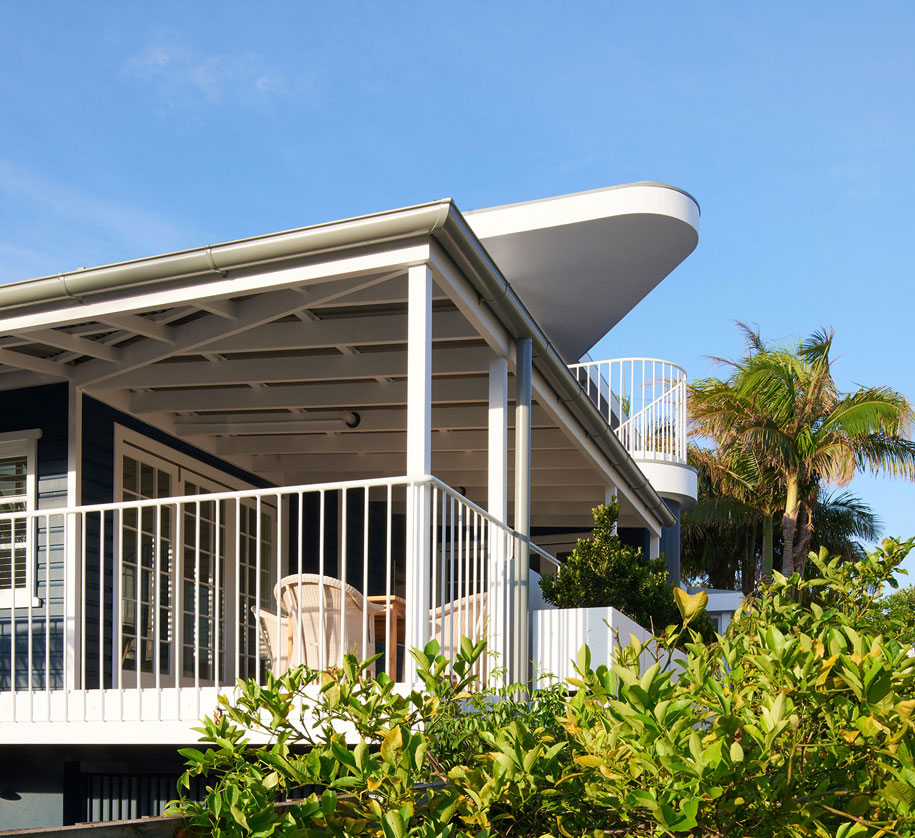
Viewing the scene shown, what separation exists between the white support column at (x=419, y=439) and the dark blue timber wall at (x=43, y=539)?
3745 mm

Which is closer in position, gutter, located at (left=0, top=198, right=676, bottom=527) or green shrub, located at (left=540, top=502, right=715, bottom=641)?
gutter, located at (left=0, top=198, right=676, bottom=527)

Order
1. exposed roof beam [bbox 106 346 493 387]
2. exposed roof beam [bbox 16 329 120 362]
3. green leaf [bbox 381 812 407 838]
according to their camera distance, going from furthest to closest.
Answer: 1. exposed roof beam [bbox 106 346 493 387]
2. exposed roof beam [bbox 16 329 120 362]
3. green leaf [bbox 381 812 407 838]

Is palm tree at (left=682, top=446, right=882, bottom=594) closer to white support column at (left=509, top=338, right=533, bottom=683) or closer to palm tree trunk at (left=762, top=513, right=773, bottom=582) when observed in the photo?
palm tree trunk at (left=762, top=513, right=773, bottom=582)

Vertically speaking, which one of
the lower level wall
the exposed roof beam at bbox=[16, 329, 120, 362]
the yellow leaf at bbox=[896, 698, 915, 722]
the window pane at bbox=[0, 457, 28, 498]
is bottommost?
the lower level wall

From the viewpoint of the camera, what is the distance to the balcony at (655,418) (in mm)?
15695

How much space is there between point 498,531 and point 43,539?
3635mm

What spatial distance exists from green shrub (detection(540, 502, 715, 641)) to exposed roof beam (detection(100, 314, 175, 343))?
10.7 ft

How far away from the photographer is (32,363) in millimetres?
7785

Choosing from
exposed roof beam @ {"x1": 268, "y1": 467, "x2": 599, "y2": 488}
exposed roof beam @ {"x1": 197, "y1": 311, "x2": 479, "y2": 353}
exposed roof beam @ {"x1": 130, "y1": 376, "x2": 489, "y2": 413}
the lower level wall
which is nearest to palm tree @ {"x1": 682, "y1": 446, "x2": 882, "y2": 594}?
exposed roof beam @ {"x1": 268, "y1": 467, "x2": 599, "y2": 488}

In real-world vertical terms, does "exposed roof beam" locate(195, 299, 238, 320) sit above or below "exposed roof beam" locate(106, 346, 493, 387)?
above

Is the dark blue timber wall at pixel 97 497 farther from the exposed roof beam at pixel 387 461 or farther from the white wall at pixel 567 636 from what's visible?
the white wall at pixel 567 636

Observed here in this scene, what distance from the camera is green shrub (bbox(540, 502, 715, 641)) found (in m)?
7.90

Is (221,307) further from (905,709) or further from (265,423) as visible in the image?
(905,709)

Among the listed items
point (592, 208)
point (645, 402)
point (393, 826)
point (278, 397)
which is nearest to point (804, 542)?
point (645, 402)
